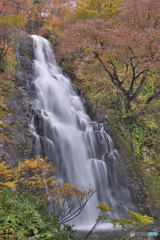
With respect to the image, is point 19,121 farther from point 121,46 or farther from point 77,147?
point 121,46

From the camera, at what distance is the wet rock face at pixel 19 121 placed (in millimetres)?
8788

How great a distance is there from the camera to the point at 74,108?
15.6 meters

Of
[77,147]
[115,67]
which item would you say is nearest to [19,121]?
A: [77,147]

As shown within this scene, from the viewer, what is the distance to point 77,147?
1230cm

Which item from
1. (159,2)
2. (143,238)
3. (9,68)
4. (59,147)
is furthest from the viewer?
(9,68)

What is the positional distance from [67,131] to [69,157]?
5.81 ft

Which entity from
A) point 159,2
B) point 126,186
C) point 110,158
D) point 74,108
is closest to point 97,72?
point 74,108

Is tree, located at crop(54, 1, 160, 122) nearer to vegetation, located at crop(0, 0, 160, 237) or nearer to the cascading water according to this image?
vegetation, located at crop(0, 0, 160, 237)

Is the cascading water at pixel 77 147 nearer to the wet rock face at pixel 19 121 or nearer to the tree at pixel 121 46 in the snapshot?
the wet rock face at pixel 19 121

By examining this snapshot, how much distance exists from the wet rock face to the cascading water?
0.49m

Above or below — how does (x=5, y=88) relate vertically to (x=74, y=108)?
above

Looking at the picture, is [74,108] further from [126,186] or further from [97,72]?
[126,186]

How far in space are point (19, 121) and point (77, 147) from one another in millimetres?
3731

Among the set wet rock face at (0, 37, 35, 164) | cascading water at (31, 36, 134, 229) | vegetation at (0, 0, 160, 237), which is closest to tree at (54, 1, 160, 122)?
vegetation at (0, 0, 160, 237)
